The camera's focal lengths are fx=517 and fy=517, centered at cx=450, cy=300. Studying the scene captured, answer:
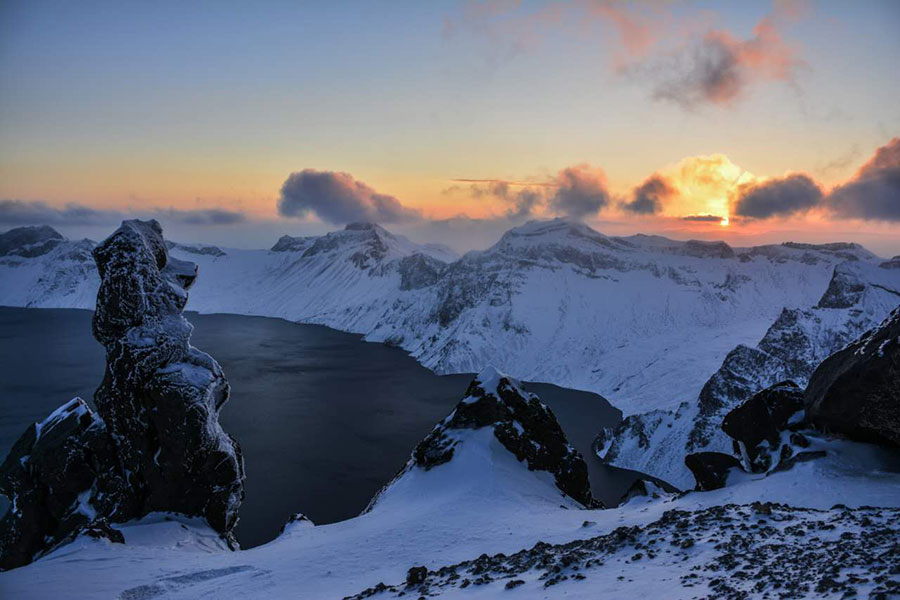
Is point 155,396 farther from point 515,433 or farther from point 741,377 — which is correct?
point 741,377

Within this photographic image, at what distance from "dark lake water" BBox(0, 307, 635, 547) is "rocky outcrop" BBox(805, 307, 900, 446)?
4303 centimetres

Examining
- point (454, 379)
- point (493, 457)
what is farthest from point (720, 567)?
point (454, 379)

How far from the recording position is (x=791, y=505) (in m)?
18.8

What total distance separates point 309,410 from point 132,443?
230 ft

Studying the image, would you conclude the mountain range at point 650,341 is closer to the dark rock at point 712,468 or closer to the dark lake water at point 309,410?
the dark lake water at point 309,410

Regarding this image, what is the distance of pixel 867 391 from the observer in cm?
2106

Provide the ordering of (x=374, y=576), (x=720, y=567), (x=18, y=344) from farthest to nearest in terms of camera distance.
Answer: (x=18, y=344) → (x=374, y=576) → (x=720, y=567)

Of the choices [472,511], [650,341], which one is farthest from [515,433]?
[650,341]

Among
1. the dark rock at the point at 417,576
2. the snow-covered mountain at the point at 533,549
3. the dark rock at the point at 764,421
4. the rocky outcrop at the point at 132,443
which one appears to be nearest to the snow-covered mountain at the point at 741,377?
the dark rock at the point at 764,421

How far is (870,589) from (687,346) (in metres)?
142

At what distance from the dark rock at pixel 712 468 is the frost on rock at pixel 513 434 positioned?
29.4 ft

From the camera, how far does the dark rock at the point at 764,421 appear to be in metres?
25.9

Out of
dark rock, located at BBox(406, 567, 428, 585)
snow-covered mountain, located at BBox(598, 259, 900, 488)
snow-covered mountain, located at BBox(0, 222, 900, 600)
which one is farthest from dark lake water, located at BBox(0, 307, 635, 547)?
dark rock, located at BBox(406, 567, 428, 585)

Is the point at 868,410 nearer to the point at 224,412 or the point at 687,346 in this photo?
the point at 224,412
